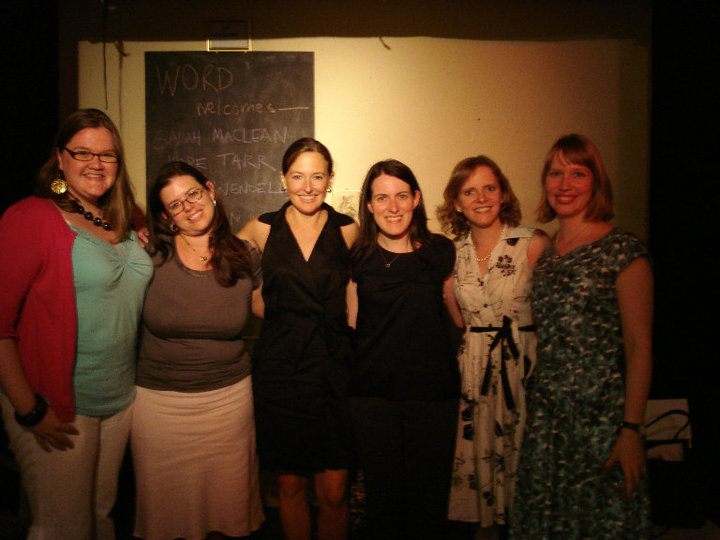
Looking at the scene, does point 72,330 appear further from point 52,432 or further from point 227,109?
point 227,109

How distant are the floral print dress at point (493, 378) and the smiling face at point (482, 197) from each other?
12 centimetres

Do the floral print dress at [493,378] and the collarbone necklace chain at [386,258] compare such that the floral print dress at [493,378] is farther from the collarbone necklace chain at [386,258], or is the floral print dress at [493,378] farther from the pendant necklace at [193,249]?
the pendant necklace at [193,249]

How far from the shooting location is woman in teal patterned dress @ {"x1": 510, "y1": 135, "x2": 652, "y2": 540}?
159 cm

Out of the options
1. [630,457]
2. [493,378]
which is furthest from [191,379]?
[630,457]

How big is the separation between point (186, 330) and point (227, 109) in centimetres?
157

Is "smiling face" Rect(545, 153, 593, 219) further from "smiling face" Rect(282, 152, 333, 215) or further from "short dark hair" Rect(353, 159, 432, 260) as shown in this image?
"smiling face" Rect(282, 152, 333, 215)

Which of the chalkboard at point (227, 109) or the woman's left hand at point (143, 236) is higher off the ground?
the chalkboard at point (227, 109)

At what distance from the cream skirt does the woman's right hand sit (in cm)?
27

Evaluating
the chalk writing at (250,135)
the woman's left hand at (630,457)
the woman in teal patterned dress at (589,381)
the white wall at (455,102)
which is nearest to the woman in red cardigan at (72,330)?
the chalk writing at (250,135)

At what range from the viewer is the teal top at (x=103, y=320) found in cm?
165

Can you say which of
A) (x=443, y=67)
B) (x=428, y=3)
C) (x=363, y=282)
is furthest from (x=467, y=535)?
(x=428, y=3)

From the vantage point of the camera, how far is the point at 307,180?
6.48 ft

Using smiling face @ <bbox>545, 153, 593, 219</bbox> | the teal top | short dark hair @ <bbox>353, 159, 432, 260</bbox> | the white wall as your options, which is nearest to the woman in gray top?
the teal top

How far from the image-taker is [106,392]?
67.5 inches
